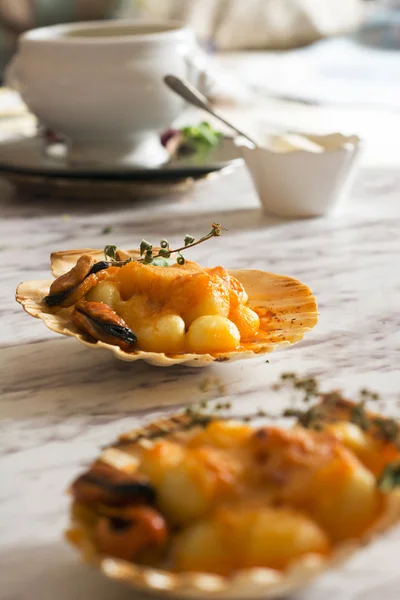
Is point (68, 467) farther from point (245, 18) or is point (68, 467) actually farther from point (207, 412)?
point (245, 18)

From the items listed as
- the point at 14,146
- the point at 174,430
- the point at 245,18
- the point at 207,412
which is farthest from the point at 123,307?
the point at 245,18

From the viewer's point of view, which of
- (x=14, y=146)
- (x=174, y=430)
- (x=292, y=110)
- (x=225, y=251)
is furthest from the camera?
(x=292, y=110)

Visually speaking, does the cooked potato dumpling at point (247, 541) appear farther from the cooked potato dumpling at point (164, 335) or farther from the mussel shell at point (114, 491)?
the cooked potato dumpling at point (164, 335)

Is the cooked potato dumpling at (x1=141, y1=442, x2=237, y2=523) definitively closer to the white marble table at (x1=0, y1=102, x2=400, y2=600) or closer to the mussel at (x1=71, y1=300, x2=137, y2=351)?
the white marble table at (x1=0, y1=102, x2=400, y2=600)

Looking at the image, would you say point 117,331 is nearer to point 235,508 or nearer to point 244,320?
point 244,320

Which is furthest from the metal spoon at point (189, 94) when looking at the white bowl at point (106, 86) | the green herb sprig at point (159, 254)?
the green herb sprig at point (159, 254)

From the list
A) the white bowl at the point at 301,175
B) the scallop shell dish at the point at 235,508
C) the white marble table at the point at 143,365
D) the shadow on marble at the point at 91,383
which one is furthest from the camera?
the white bowl at the point at 301,175

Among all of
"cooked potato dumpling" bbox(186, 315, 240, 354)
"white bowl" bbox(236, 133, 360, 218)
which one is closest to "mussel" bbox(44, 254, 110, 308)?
"cooked potato dumpling" bbox(186, 315, 240, 354)
